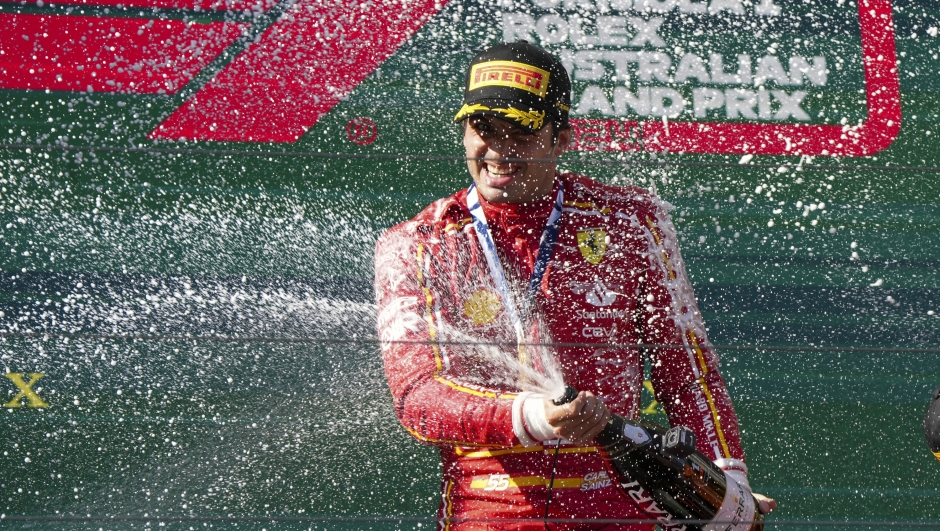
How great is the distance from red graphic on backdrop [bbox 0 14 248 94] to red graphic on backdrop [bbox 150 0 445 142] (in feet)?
0.32

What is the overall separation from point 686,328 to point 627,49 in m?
1.38

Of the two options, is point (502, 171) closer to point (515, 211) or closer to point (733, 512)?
point (515, 211)

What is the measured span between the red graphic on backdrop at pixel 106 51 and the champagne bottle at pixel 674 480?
74.6 inches

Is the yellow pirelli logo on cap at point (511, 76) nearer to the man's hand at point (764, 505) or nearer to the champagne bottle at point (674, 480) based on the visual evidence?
the champagne bottle at point (674, 480)

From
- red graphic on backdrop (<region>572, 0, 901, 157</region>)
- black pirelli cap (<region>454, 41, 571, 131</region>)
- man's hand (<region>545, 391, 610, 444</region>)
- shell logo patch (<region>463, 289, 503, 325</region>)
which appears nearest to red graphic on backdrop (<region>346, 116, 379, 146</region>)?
red graphic on backdrop (<region>572, 0, 901, 157</region>)

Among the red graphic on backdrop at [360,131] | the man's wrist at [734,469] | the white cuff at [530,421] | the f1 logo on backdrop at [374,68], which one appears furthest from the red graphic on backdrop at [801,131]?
the white cuff at [530,421]

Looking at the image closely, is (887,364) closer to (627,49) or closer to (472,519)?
(627,49)

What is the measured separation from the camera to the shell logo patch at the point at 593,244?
2.05 m

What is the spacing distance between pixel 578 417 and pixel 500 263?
0.49m

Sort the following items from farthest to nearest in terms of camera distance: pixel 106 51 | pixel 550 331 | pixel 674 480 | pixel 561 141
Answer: pixel 106 51 → pixel 561 141 → pixel 550 331 → pixel 674 480

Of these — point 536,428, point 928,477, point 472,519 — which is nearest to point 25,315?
point 472,519

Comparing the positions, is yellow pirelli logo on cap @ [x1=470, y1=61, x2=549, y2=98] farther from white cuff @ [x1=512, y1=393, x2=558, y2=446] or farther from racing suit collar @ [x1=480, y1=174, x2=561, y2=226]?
white cuff @ [x1=512, y1=393, x2=558, y2=446]

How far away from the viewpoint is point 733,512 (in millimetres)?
1883

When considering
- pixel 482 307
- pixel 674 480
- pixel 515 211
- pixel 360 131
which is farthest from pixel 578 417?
pixel 360 131
